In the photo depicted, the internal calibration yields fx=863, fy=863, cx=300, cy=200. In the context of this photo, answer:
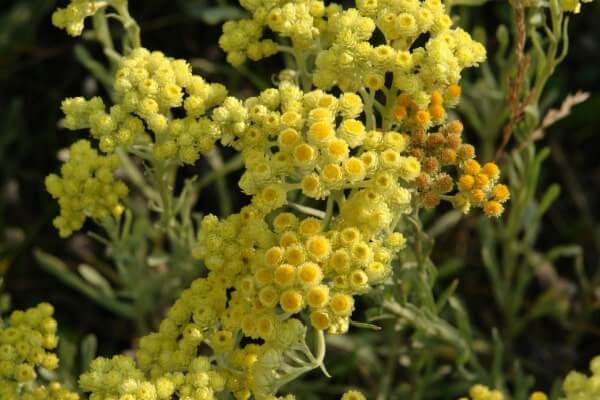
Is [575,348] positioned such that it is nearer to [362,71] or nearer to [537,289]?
[537,289]

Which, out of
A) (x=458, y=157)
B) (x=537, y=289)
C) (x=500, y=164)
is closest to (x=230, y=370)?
(x=458, y=157)

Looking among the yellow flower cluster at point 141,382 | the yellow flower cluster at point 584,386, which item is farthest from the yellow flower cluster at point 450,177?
the yellow flower cluster at point 141,382

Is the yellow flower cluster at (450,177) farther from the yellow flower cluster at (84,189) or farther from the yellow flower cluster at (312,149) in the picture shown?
the yellow flower cluster at (84,189)

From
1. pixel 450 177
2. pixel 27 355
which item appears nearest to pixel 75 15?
pixel 27 355

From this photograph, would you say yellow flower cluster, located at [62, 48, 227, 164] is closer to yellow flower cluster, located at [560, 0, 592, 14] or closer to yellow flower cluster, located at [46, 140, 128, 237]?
yellow flower cluster, located at [46, 140, 128, 237]

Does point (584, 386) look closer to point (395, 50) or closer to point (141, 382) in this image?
point (395, 50)

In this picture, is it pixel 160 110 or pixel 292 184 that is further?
pixel 160 110

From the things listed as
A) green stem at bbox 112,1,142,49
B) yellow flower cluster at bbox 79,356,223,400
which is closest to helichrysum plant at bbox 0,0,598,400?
yellow flower cluster at bbox 79,356,223,400
